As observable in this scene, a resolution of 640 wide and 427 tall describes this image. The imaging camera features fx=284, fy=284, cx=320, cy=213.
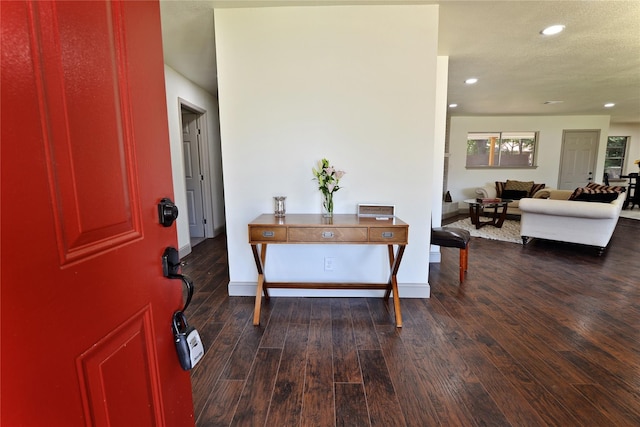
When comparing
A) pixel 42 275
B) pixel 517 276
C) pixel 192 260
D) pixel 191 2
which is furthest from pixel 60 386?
pixel 517 276

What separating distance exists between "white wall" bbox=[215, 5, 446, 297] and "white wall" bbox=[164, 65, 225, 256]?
3.04ft

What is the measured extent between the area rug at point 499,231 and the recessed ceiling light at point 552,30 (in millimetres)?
2928

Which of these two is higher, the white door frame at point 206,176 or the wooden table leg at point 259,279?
the white door frame at point 206,176

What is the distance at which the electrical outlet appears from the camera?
260cm

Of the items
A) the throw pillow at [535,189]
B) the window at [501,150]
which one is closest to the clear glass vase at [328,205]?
the throw pillow at [535,189]

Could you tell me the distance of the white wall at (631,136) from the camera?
8.98m

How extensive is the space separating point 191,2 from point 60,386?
106 inches

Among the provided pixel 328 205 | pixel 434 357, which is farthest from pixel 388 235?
pixel 434 357

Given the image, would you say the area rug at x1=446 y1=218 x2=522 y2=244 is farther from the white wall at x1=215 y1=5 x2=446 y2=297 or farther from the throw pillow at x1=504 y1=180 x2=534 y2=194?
the white wall at x1=215 y1=5 x2=446 y2=297

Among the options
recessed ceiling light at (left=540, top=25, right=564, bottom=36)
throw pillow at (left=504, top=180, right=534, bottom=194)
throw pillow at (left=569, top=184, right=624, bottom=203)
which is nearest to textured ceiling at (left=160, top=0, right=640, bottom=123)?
recessed ceiling light at (left=540, top=25, right=564, bottom=36)

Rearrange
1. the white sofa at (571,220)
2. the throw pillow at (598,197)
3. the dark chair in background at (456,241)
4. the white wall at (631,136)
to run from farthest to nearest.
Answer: the white wall at (631,136) → the throw pillow at (598,197) → the white sofa at (571,220) → the dark chair in background at (456,241)

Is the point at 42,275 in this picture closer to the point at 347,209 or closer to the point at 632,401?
the point at 347,209

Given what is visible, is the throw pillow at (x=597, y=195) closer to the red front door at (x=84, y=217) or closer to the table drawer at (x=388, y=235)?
the table drawer at (x=388, y=235)

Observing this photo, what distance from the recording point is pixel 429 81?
7.71 ft
